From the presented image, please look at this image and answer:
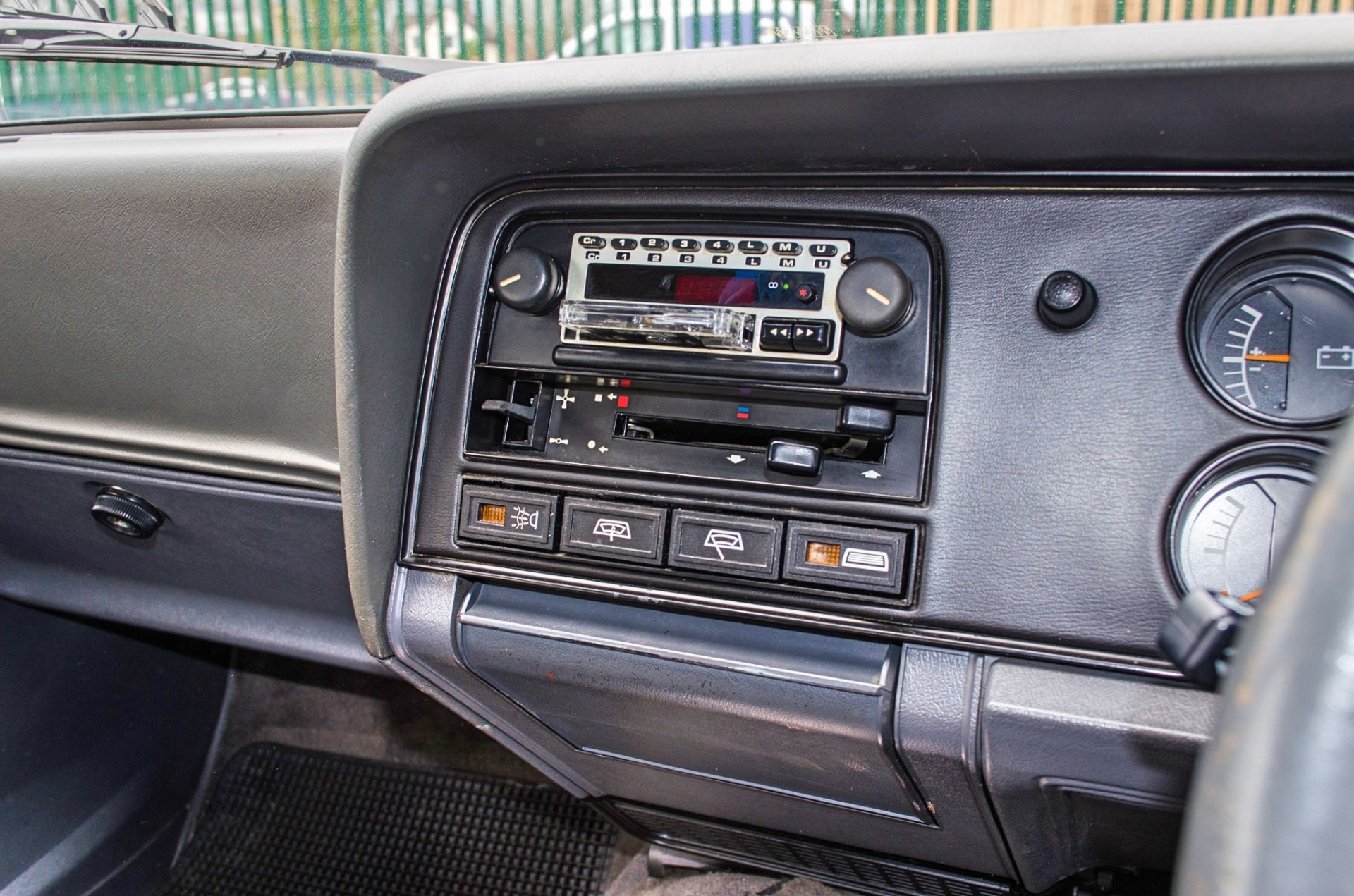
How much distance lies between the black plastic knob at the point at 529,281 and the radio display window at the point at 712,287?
50 mm

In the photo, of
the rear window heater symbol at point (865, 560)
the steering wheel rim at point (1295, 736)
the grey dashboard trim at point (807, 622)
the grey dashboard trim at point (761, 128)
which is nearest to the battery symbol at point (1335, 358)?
the grey dashboard trim at point (761, 128)

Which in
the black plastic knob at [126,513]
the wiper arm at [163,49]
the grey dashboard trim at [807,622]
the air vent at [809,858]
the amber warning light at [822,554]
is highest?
the wiper arm at [163,49]

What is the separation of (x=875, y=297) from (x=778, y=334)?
11cm

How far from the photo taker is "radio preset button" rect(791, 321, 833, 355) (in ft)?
3.25

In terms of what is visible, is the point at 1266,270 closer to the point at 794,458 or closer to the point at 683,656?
the point at 794,458

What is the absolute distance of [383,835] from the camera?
76.4 inches

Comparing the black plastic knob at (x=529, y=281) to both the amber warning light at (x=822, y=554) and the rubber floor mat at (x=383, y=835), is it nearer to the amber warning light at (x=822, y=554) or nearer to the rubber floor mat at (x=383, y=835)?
the amber warning light at (x=822, y=554)

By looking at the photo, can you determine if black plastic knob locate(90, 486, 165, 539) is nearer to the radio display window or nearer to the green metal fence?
the green metal fence

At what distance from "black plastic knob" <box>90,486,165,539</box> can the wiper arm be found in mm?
659

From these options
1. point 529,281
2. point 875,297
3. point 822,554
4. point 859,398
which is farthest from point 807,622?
point 529,281

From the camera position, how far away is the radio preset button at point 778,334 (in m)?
1.00

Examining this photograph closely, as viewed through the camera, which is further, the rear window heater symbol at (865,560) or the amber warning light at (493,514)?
the amber warning light at (493,514)

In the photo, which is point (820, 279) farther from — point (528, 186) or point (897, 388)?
point (528, 186)

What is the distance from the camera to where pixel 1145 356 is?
0.88m
